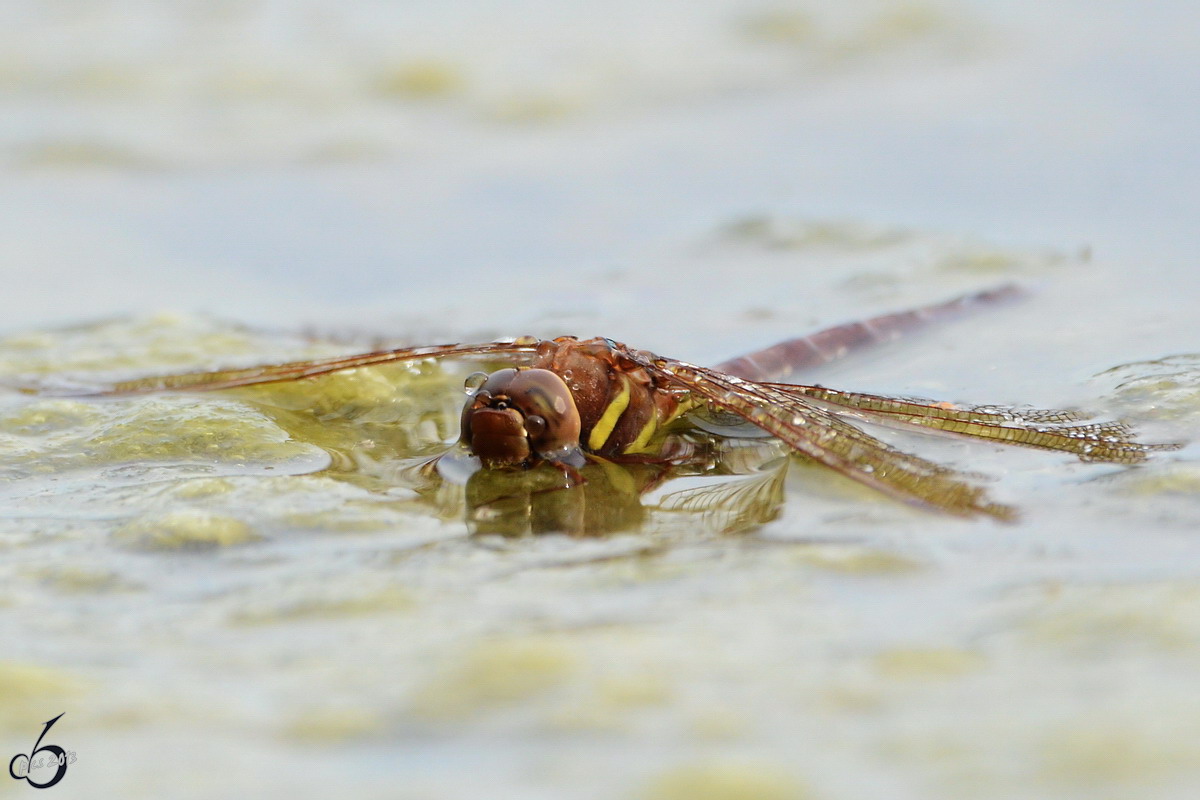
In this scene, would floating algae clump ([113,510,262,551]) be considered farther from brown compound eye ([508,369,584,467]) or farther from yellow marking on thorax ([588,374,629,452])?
yellow marking on thorax ([588,374,629,452])

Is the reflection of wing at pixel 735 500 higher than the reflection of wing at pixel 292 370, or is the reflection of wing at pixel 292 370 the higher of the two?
the reflection of wing at pixel 292 370

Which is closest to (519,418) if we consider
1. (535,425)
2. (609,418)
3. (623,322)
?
(535,425)

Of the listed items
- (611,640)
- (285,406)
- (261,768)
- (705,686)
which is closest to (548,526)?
(611,640)

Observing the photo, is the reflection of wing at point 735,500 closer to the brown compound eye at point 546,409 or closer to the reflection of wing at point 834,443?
the reflection of wing at point 834,443

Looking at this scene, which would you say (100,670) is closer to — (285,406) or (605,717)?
(605,717)

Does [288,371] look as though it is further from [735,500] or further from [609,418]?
[735,500]
